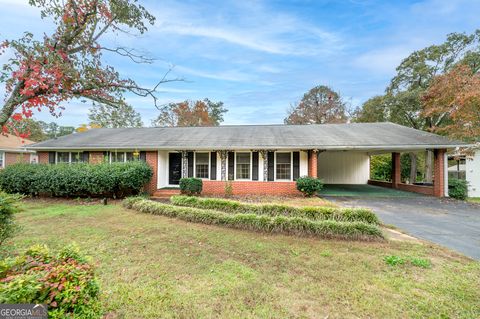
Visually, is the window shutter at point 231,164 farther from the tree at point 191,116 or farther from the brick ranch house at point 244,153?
the tree at point 191,116

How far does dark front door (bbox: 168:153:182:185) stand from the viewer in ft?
40.8

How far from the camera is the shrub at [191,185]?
36.3 feet

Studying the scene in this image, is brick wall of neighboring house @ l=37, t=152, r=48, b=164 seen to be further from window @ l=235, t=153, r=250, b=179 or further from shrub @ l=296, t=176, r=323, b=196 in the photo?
shrub @ l=296, t=176, r=323, b=196

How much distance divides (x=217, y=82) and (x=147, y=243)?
12.1 m

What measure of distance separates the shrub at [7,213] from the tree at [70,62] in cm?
144

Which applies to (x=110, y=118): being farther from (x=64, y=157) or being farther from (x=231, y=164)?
(x=231, y=164)

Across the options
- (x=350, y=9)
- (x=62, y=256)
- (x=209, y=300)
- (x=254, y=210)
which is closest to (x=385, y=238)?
(x=254, y=210)

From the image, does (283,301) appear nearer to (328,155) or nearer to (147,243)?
(147,243)

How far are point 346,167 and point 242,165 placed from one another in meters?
9.90

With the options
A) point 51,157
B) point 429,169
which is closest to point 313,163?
point 429,169

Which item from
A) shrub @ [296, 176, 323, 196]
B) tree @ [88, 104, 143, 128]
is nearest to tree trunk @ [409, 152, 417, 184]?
shrub @ [296, 176, 323, 196]

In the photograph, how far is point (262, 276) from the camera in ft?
11.1

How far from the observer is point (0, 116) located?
9.20 feet

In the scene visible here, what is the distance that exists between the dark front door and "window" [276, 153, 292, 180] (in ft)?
18.3
